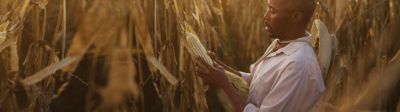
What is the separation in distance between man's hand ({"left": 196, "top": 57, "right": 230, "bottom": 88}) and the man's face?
0.14 meters

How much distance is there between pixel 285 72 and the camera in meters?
1.50

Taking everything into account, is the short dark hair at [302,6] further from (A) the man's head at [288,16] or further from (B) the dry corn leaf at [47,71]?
(B) the dry corn leaf at [47,71]

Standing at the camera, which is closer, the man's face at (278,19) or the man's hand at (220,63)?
the man's face at (278,19)

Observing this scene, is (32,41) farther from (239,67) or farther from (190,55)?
(239,67)

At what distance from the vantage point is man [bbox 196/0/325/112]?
1500 mm

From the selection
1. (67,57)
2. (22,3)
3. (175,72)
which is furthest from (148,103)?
(22,3)

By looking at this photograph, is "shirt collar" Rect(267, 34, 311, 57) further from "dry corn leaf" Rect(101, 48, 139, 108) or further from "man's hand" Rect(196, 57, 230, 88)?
"dry corn leaf" Rect(101, 48, 139, 108)

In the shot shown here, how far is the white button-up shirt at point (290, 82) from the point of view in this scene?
4.91ft

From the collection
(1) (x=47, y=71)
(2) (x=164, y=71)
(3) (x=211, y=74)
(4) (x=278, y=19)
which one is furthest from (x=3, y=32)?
(4) (x=278, y=19)

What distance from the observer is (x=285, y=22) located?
5.07 feet

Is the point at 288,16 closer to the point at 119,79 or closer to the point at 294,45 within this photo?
the point at 294,45

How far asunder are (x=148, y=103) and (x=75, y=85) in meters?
0.16

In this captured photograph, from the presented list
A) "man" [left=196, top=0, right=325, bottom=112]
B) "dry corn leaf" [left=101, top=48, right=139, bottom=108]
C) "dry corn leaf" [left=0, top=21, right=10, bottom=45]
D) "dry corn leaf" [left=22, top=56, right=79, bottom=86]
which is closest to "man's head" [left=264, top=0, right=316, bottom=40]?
"man" [left=196, top=0, right=325, bottom=112]

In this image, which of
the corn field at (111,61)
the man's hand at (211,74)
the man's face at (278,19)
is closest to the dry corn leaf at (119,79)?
the corn field at (111,61)
